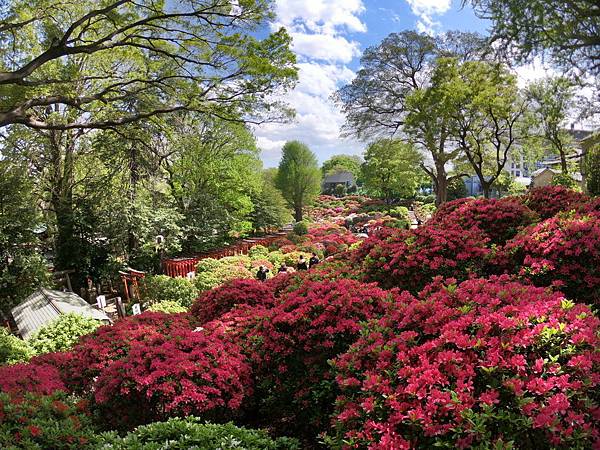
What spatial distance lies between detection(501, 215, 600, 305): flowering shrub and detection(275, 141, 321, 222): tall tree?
1361 inches

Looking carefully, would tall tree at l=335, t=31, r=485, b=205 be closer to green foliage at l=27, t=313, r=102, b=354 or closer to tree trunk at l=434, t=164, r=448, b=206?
tree trunk at l=434, t=164, r=448, b=206

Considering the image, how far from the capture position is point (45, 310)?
33.0ft

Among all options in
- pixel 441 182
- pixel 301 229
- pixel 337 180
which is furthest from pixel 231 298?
pixel 337 180

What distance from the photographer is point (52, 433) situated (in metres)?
3.44

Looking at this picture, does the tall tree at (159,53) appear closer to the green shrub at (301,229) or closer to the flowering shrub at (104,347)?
the flowering shrub at (104,347)

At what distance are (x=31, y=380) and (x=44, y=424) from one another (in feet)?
4.46

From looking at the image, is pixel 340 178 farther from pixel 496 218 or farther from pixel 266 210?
pixel 496 218

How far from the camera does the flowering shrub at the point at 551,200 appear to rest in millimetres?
6301

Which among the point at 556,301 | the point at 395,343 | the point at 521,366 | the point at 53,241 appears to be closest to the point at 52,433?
Answer: the point at 395,343

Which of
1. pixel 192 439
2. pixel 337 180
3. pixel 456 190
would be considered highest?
pixel 337 180

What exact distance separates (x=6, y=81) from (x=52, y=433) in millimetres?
6756

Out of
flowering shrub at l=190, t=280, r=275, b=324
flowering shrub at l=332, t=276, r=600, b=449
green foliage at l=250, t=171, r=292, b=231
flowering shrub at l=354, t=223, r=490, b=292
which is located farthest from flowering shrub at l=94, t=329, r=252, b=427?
green foliage at l=250, t=171, r=292, b=231

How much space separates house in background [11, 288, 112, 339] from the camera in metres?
9.45

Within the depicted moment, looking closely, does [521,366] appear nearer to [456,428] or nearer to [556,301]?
[456,428]
